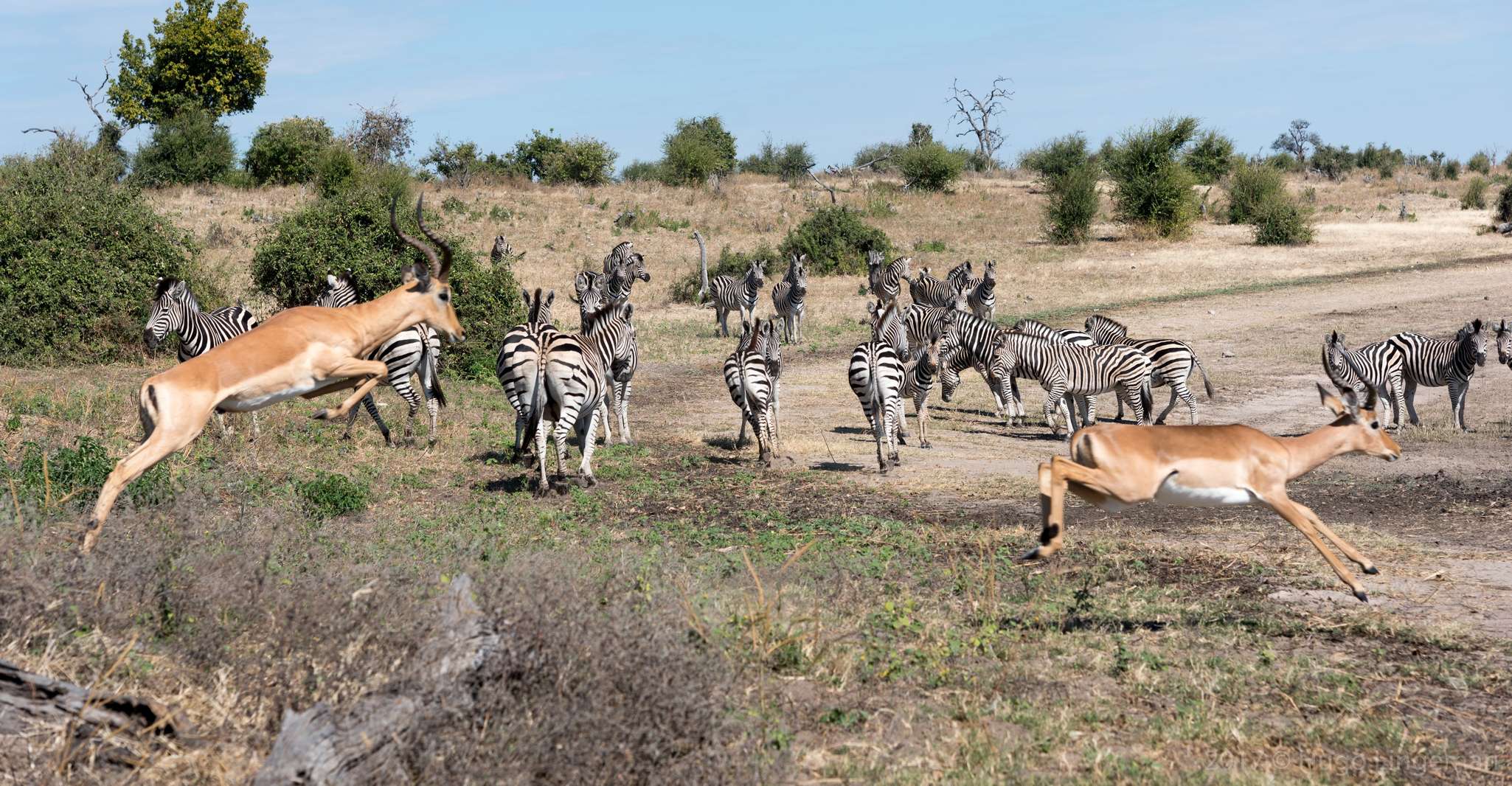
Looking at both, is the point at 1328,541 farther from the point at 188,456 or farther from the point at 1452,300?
the point at 1452,300

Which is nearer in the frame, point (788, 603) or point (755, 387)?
point (788, 603)

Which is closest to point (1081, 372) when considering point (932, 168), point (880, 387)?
point (880, 387)

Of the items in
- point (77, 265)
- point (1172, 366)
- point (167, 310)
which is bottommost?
point (1172, 366)

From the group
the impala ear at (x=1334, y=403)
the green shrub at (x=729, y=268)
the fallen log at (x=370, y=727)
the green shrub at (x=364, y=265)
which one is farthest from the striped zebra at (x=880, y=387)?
the green shrub at (x=729, y=268)

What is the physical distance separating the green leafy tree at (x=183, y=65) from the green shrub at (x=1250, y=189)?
41.4m

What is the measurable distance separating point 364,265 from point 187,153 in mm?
31547

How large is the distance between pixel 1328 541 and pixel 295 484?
28.4 feet

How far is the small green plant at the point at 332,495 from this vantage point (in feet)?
34.8

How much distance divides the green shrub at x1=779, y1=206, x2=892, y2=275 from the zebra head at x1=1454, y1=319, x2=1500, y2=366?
20802 mm

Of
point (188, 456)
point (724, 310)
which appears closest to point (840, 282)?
point (724, 310)

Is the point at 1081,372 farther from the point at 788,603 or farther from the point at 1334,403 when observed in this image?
the point at 788,603

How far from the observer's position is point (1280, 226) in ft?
136

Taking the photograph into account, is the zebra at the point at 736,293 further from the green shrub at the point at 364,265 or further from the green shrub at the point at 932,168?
the green shrub at the point at 932,168

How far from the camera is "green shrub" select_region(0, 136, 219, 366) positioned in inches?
755
